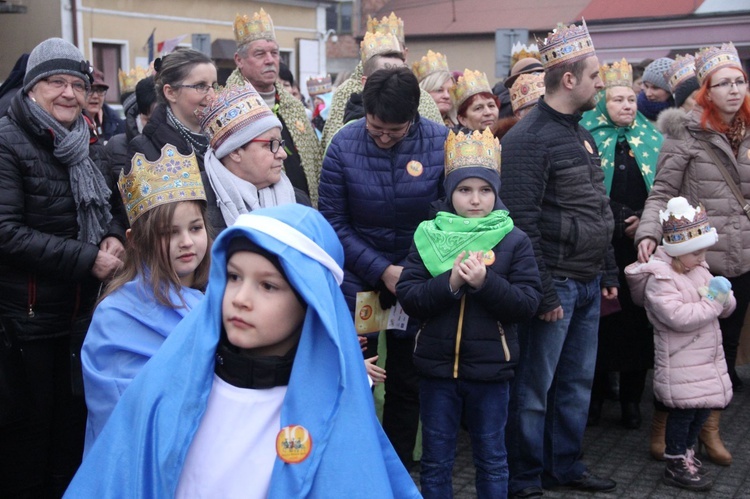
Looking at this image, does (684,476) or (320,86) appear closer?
(684,476)

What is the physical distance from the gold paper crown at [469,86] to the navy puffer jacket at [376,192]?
1.69m

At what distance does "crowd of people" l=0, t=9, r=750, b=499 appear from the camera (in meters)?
2.36

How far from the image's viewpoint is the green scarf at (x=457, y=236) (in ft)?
14.1

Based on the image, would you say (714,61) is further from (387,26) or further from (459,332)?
(459,332)

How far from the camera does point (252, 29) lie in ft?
20.5

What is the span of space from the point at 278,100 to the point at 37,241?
2.37 meters

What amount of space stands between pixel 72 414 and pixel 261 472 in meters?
2.53

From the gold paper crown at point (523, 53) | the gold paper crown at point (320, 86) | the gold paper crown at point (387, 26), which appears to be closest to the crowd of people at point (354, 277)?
the gold paper crown at point (387, 26)

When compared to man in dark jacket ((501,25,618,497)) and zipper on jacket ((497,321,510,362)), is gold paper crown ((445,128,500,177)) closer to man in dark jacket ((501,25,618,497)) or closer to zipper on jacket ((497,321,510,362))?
man in dark jacket ((501,25,618,497))

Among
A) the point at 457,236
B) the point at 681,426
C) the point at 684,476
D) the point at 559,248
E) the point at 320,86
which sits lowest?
the point at 684,476

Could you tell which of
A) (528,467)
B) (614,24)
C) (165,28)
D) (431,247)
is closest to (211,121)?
(431,247)

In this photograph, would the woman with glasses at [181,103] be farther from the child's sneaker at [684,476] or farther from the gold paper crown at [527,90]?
the child's sneaker at [684,476]

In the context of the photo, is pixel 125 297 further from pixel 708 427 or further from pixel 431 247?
pixel 708 427

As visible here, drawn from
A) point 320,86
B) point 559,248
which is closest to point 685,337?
point 559,248
